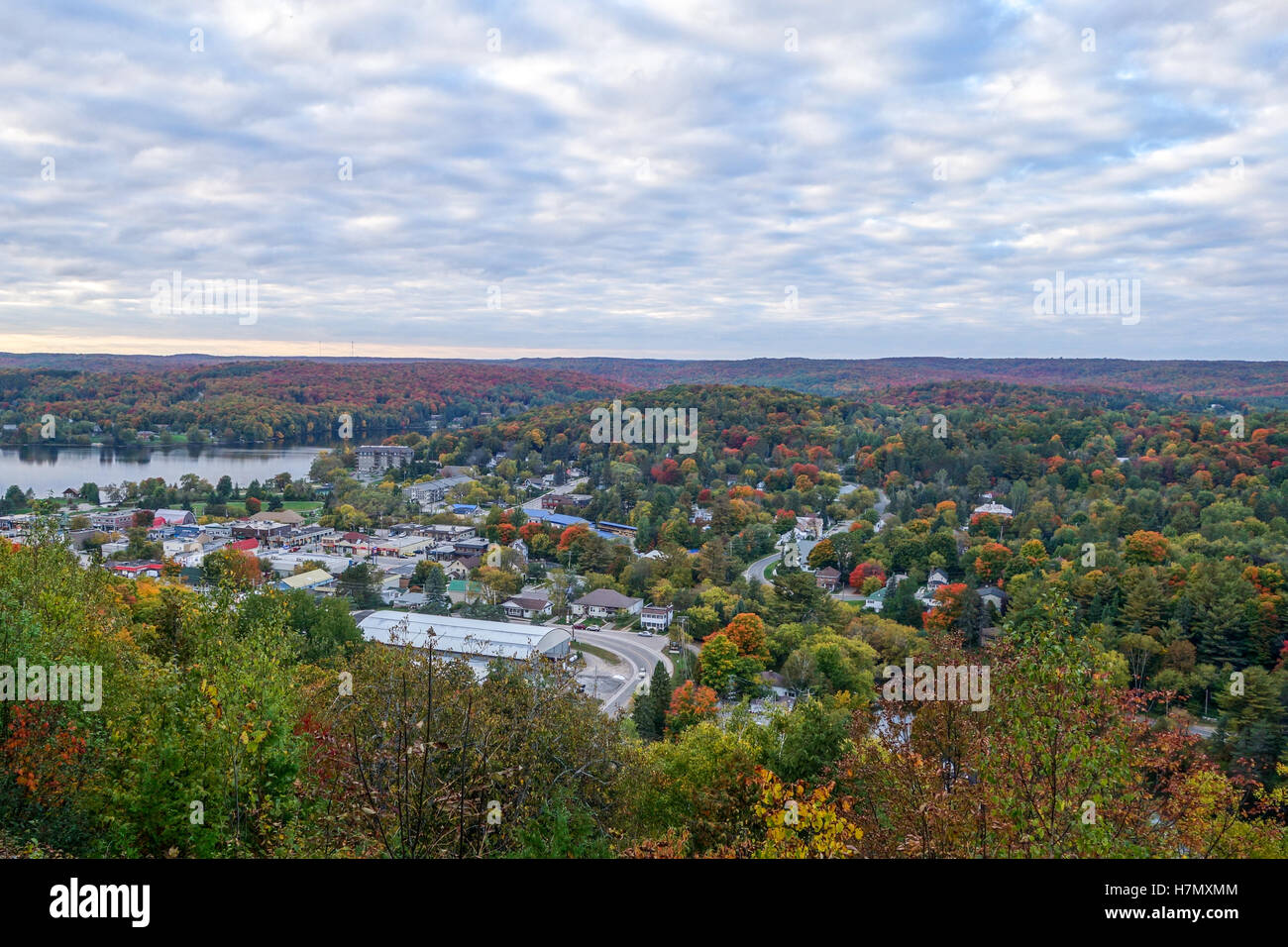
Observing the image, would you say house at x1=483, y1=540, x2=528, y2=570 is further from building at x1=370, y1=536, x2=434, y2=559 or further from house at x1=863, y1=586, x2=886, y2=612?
house at x1=863, y1=586, x2=886, y2=612

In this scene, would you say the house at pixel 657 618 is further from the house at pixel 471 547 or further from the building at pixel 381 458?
the building at pixel 381 458

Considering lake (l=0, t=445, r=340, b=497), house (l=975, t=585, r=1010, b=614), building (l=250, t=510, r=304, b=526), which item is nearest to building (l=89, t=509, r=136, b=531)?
building (l=250, t=510, r=304, b=526)

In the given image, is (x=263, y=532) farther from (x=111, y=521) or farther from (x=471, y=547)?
(x=471, y=547)

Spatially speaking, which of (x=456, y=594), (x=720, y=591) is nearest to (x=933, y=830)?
(x=720, y=591)

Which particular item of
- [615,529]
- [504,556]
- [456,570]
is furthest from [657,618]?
[615,529]
